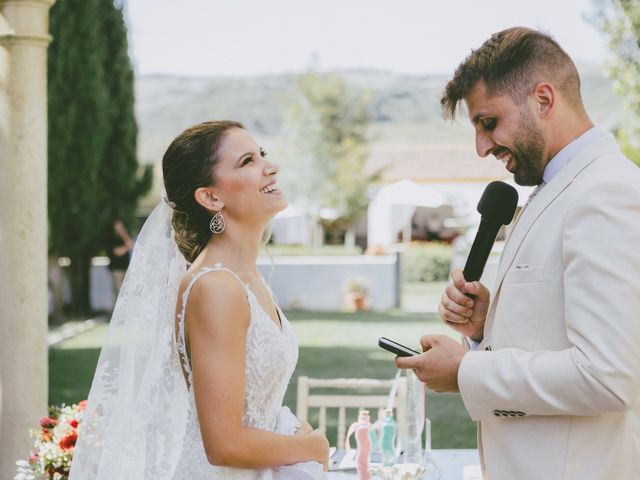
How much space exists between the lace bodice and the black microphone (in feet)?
1.89

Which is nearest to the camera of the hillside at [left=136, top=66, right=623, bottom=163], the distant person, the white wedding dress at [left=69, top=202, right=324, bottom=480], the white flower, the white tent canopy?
the white wedding dress at [left=69, top=202, right=324, bottom=480]

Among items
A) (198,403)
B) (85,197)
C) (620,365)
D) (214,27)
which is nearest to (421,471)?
(198,403)

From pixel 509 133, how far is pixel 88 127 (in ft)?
44.6

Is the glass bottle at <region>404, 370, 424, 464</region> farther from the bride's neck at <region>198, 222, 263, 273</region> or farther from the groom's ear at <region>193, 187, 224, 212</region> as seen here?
the groom's ear at <region>193, 187, 224, 212</region>

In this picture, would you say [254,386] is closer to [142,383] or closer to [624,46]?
[142,383]

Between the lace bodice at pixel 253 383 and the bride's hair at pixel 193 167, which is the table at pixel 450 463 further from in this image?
the bride's hair at pixel 193 167

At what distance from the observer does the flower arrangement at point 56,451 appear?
339 cm

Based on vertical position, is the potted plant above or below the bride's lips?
below

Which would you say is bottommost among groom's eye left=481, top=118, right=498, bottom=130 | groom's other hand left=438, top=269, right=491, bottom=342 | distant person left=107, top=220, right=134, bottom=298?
distant person left=107, top=220, right=134, bottom=298

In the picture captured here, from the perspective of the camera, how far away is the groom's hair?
2070mm

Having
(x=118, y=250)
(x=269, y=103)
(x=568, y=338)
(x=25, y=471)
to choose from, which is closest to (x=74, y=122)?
(x=118, y=250)

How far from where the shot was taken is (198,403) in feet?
7.33

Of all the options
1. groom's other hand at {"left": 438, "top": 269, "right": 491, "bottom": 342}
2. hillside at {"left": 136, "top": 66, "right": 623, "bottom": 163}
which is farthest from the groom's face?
hillside at {"left": 136, "top": 66, "right": 623, "bottom": 163}

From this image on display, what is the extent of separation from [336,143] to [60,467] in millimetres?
34680
